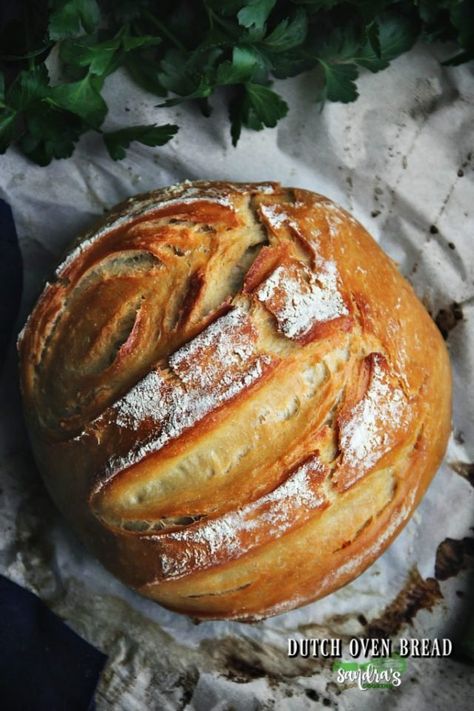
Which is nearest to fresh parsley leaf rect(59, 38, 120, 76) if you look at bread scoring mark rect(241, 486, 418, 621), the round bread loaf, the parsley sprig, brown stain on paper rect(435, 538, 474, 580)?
the parsley sprig

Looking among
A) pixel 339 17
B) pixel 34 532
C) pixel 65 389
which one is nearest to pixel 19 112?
pixel 65 389

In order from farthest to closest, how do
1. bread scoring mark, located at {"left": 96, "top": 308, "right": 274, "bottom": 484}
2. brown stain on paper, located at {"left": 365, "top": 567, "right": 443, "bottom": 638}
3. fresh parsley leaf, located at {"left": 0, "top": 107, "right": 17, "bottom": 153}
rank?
brown stain on paper, located at {"left": 365, "top": 567, "right": 443, "bottom": 638}
fresh parsley leaf, located at {"left": 0, "top": 107, "right": 17, "bottom": 153}
bread scoring mark, located at {"left": 96, "top": 308, "right": 274, "bottom": 484}

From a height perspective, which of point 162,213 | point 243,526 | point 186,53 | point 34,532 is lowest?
point 34,532

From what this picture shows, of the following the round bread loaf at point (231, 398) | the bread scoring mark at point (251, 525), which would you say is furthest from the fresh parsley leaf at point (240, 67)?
the bread scoring mark at point (251, 525)

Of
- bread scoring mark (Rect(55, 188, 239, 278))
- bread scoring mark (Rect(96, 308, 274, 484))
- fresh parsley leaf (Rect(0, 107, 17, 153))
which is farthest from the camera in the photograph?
fresh parsley leaf (Rect(0, 107, 17, 153))

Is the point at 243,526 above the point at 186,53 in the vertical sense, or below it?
below

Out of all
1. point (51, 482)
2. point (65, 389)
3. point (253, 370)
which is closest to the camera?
point (253, 370)

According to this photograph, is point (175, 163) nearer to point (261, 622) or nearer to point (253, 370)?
point (253, 370)

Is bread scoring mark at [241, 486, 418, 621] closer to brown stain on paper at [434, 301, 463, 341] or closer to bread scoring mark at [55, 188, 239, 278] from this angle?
brown stain on paper at [434, 301, 463, 341]
